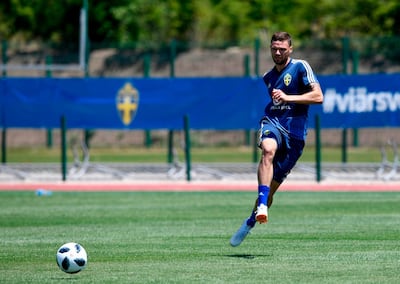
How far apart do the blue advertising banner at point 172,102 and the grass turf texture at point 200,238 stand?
3.74m

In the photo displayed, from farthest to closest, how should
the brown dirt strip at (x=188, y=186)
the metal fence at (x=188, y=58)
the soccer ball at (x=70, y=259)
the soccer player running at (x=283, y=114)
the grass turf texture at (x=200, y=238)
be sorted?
1. the metal fence at (x=188, y=58)
2. the brown dirt strip at (x=188, y=186)
3. the soccer player running at (x=283, y=114)
4. the grass turf texture at (x=200, y=238)
5. the soccer ball at (x=70, y=259)

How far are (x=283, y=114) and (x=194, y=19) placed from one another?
144ft

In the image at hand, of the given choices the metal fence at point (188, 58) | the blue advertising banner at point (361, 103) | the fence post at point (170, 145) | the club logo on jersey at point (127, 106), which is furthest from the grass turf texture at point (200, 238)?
the metal fence at point (188, 58)

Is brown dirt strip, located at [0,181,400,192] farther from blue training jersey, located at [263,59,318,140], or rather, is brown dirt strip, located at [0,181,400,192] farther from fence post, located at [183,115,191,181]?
Answer: blue training jersey, located at [263,59,318,140]

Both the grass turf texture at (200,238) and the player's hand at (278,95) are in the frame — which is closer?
the grass turf texture at (200,238)

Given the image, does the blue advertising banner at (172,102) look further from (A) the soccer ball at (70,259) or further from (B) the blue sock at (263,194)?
(A) the soccer ball at (70,259)

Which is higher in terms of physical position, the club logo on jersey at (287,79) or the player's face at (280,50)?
the player's face at (280,50)

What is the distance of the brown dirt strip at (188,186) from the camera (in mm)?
21703

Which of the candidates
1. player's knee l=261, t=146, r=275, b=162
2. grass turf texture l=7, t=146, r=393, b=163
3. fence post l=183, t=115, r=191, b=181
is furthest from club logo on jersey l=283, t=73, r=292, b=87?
grass turf texture l=7, t=146, r=393, b=163

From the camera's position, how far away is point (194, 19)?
2169 inches

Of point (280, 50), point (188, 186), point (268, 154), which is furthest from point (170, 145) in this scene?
point (268, 154)

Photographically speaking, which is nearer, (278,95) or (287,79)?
(278,95)

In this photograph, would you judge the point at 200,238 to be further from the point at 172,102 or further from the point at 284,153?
the point at 172,102

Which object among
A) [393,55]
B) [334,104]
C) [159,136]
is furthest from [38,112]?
[393,55]
